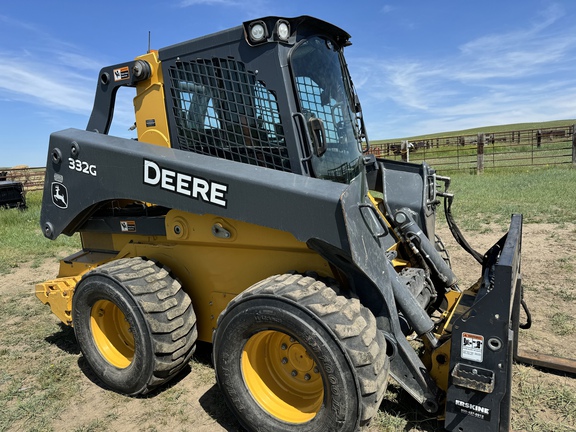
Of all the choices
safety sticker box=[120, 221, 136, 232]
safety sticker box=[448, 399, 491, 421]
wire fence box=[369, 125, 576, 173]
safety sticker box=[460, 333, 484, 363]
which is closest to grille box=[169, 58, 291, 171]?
safety sticker box=[120, 221, 136, 232]

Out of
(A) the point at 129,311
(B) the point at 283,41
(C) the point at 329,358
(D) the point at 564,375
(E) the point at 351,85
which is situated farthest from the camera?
(E) the point at 351,85

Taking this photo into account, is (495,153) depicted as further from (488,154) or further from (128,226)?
(128,226)

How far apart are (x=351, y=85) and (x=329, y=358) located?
2.33m

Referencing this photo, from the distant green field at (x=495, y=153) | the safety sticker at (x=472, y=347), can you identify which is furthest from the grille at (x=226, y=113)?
the distant green field at (x=495, y=153)

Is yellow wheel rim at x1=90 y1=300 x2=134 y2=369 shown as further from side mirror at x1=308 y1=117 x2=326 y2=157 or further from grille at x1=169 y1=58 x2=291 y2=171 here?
side mirror at x1=308 y1=117 x2=326 y2=157

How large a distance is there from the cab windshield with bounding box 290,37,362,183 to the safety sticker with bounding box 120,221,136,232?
1653 mm

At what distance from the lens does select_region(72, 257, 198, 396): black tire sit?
2.89m

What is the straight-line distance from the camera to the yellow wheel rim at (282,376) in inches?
101

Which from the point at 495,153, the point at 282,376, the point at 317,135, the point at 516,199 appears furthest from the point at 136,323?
the point at 495,153

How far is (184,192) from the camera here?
2768mm

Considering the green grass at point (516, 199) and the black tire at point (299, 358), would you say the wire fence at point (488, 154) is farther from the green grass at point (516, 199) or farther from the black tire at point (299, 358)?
the black tire at point (299, 358)

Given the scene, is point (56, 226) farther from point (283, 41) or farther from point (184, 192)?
point (283, 41)

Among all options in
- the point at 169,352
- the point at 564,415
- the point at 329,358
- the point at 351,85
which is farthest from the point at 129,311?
the point at 564,415

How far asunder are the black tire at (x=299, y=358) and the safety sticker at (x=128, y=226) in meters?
1.35
